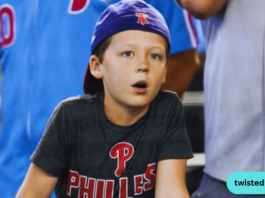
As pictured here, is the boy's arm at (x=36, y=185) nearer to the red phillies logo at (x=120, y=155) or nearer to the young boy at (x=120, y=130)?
the young boy at (x=120, y=130)

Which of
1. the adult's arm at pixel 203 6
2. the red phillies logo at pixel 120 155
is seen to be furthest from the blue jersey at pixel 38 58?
the red phillies logo at pixel 120 155

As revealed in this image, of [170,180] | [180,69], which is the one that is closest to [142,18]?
[170,180]

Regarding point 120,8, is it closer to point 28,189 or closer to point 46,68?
point 46,68

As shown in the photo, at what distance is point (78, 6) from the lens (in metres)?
1.40

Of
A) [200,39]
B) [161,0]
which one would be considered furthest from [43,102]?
[200,39]

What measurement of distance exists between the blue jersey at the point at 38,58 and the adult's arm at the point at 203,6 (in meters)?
0.16

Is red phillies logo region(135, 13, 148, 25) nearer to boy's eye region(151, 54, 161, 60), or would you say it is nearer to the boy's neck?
boy's eye region(151, 54, 161, 60)

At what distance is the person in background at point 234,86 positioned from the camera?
1.33 m

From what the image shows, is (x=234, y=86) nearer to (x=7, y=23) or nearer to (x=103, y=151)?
(x=103, y=151)

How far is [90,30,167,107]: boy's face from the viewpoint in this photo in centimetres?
110

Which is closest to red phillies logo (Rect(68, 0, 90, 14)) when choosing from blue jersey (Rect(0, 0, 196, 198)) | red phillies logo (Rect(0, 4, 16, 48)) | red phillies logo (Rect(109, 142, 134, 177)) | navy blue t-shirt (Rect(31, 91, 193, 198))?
blue jersey (Rect(0, 0, 196, 198))

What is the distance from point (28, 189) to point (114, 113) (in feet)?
0.94

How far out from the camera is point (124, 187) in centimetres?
119

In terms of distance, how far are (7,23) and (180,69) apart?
0.60 m
